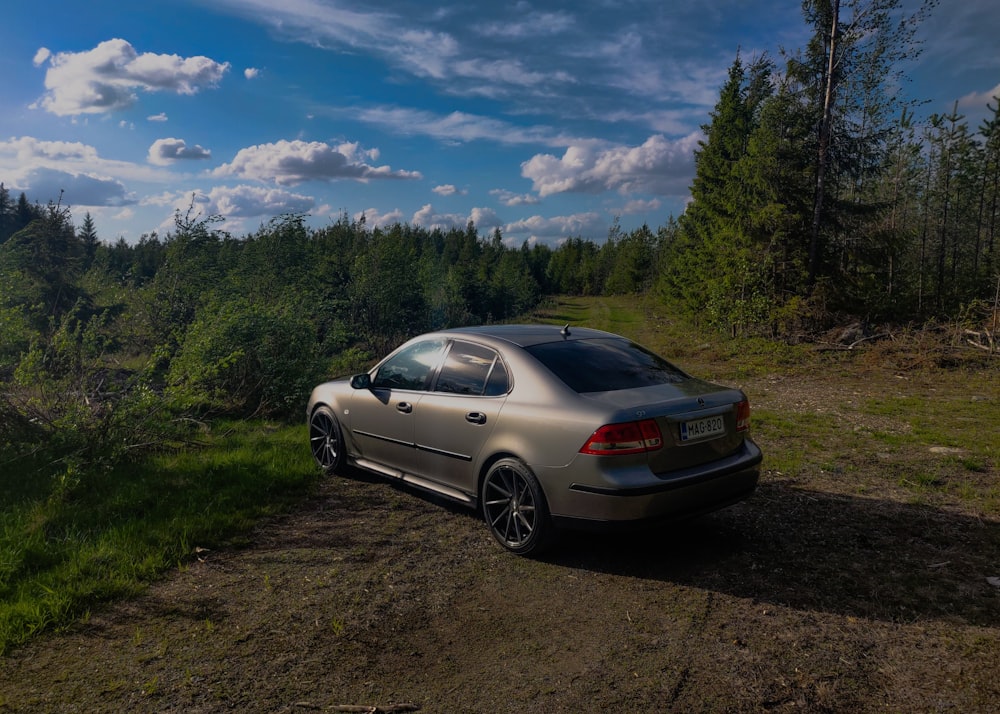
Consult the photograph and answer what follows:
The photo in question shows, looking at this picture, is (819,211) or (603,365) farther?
(819,211)

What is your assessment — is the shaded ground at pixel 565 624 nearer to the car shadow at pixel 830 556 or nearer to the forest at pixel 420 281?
the car shadow at pixel 830 556

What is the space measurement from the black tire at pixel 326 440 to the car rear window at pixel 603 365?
2682 millimetres

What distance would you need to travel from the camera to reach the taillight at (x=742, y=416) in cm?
437

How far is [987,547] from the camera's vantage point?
4.27 meters

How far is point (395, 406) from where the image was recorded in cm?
543

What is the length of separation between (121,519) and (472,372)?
310 cm

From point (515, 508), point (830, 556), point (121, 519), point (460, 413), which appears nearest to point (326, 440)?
point (121, 519)

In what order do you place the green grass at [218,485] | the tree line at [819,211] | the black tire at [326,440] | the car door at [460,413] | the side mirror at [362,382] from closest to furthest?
the green grass at [218,485] → the car door at [460,413] → the side mirror at [362,382] → the black tire at [326,440] → the tree line at [819,211]

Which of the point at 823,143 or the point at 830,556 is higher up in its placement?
the point at 823,143

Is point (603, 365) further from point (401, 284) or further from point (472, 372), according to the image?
point (401, 284)

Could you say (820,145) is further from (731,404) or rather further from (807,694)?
(807,694)

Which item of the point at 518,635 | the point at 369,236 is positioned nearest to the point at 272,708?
the point at 518,635

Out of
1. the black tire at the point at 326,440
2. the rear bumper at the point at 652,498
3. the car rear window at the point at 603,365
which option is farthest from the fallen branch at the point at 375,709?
the black tire at the point at 326,440

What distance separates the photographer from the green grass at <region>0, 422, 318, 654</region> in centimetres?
369
